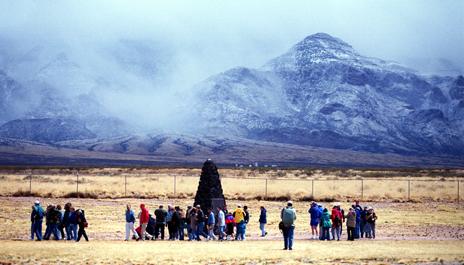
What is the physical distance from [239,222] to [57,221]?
7.62m

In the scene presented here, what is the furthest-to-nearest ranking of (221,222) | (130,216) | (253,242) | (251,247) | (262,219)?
(262,219)
(221,222)
(253,242)
(130,216)
(251,247)

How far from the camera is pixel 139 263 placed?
25.4m

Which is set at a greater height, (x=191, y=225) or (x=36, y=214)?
(x=36, y=214)

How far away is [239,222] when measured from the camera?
34.2 m

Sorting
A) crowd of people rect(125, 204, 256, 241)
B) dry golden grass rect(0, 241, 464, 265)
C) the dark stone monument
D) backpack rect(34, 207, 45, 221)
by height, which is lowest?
dry golden grass rect(0, 241, 464, 265)

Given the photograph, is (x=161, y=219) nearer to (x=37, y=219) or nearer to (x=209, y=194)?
(x=209, y=194)

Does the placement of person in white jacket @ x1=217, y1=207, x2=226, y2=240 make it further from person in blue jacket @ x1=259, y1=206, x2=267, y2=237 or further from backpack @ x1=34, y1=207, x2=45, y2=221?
backpack @ x1=34, y1=207, x2=45, y2=221

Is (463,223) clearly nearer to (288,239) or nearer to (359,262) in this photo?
(288,239)

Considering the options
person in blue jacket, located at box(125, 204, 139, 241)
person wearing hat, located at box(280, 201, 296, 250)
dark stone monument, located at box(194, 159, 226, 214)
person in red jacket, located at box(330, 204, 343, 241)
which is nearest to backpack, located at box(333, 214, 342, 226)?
person in red jacket, located at box(330, 204, 343, 241)

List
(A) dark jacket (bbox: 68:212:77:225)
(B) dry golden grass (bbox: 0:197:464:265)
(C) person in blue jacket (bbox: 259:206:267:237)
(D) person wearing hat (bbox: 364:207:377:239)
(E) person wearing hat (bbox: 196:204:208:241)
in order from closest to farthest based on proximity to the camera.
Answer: (B) dry golden grass (bbox: 0:197:464:265) < (A) dark jacket (bbox: 68:212:77:225) < (E) person wearing hat (bbox: 196:204:208:241) < (D) person wearing hat (bbox: 364:207:377:239) < (C) person in blue jacket (bbox: 259:206:267:237)

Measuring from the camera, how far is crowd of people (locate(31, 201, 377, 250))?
32.6 meters

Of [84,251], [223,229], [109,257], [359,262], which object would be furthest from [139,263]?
[223,229]

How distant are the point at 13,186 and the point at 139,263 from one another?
1979 inches

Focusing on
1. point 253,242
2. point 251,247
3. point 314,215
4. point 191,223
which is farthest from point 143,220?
point 314,215
